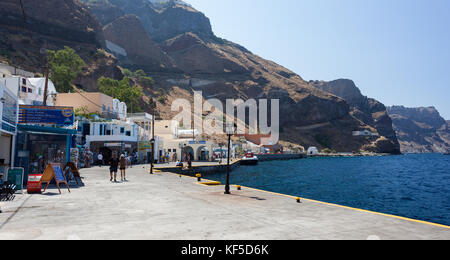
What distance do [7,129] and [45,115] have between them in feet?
29.2

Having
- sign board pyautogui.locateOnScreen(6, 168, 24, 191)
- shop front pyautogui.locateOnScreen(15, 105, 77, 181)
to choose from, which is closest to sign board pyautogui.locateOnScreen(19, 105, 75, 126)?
shop front pyautogui.locateOnScreen(15, 105, 77, 181)

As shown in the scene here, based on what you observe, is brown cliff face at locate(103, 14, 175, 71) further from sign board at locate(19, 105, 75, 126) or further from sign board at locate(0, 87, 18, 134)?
sign board at locate(0, 87, 18, 134)

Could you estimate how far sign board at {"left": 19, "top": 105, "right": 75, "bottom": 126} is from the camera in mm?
21750

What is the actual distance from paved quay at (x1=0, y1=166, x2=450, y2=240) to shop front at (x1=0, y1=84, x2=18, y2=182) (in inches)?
183

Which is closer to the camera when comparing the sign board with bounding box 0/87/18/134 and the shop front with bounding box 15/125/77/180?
the sign board with bounding box 0/87/18/134

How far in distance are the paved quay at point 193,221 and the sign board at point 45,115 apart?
495 inches

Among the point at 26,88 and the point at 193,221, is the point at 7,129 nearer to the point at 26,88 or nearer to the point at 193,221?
the point at 193,221

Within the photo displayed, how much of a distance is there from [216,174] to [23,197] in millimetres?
34559

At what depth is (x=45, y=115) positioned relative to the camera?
22531 millimetres

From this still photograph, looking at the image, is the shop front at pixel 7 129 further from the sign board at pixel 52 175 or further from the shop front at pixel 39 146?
the sign board at pixel 52 175

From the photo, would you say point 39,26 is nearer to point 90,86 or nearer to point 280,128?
point 90,86

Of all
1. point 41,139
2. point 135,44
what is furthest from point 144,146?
point 135,44

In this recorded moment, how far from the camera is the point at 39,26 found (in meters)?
98.8
